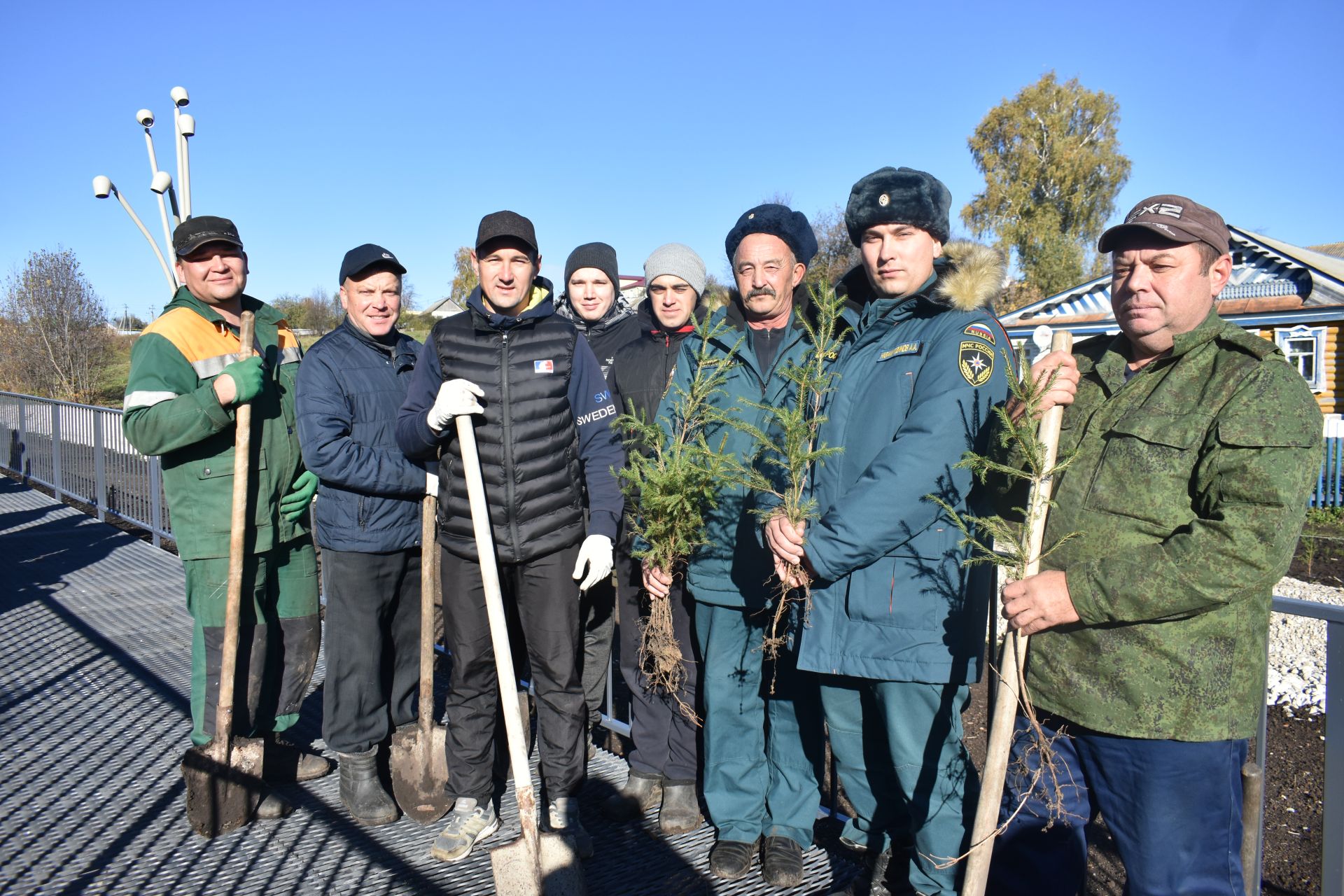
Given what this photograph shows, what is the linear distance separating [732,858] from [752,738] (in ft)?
1.37

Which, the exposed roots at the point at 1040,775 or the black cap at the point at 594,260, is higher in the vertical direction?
the black cap at the point at 594,260

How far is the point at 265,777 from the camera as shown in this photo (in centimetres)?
380

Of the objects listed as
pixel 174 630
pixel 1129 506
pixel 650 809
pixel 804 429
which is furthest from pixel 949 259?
pixel 174 630

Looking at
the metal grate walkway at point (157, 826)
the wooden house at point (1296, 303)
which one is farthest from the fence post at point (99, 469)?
the wooden house at point (1296, 303)

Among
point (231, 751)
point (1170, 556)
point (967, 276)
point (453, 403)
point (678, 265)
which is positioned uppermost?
point (678, 265)

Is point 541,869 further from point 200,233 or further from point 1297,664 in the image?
point 1297,664

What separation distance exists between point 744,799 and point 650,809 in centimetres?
56

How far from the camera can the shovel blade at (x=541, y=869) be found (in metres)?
2.75

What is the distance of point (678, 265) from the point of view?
3.94 meters

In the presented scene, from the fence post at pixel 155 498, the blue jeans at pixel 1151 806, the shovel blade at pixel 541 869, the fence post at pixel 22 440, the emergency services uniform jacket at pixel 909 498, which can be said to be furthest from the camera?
the fence post at pixel 22 440

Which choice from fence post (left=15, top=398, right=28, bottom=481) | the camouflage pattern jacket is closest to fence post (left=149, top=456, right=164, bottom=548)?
fence post (left=15, top=398, right=28, bottom=481)

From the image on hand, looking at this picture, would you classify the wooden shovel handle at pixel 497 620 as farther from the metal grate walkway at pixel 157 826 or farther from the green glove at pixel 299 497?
the green glove at pixel 299 497

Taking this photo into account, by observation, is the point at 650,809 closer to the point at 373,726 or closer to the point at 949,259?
the point at 373,726

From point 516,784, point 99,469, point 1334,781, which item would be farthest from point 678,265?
point 99,469
